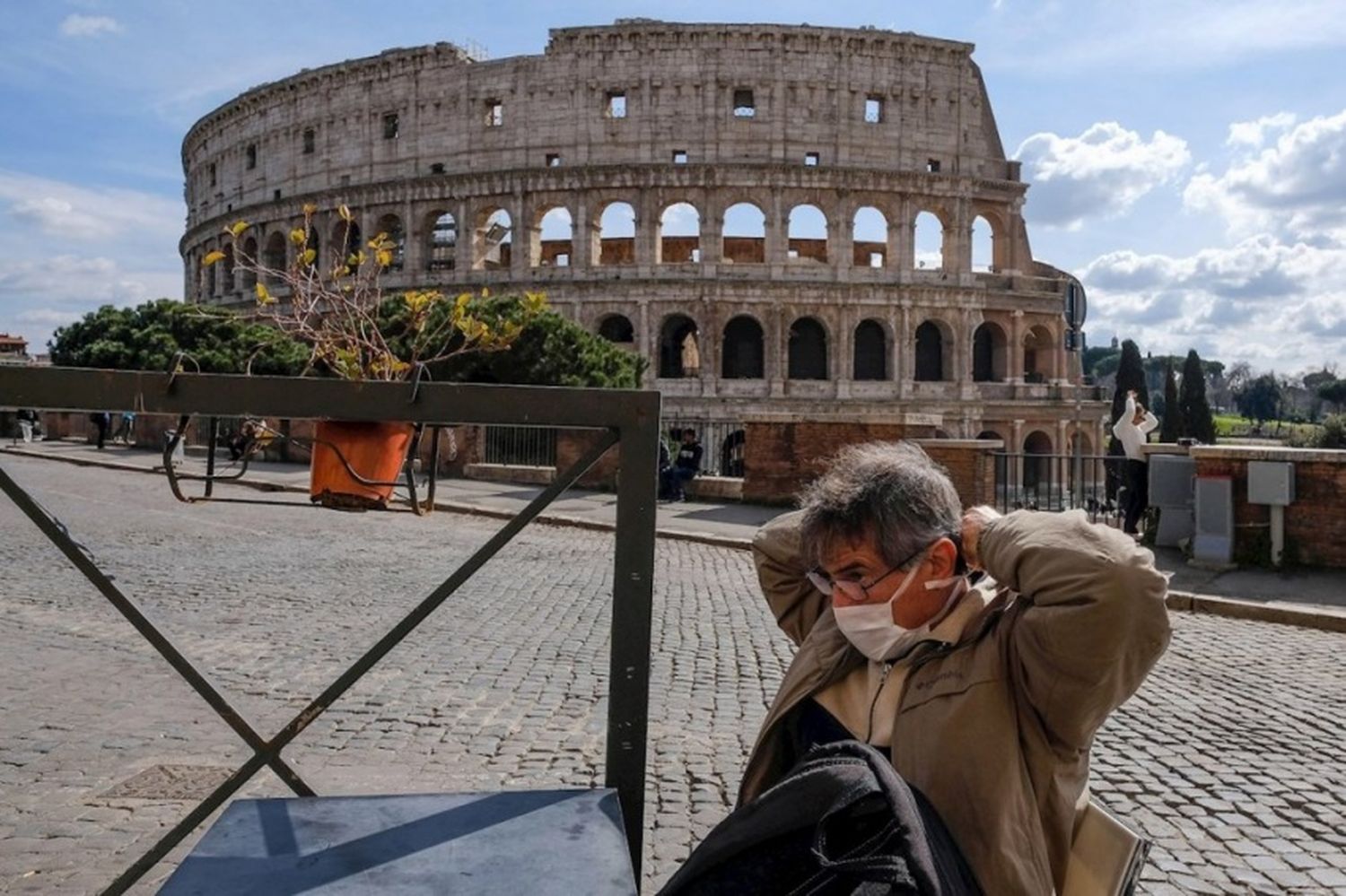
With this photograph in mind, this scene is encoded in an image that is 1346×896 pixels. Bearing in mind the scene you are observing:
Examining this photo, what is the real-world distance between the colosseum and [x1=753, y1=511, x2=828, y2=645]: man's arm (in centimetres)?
3386

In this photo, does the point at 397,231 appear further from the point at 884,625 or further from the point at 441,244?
the point at 884,625

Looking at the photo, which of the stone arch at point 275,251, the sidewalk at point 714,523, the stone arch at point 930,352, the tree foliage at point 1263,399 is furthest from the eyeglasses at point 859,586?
the tree foliage at point 1263,399

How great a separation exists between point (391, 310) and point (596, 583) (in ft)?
62.9

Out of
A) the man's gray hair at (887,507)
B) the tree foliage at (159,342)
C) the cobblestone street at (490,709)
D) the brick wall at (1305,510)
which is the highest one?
the tree foliage at (159,342)

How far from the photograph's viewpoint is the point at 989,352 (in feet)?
136

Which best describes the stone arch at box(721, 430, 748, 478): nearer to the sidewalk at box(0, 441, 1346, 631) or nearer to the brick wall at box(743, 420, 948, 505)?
the brick wall at box(743, 420, 948, 505)

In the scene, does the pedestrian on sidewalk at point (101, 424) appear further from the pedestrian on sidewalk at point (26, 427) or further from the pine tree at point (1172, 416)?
the pine tree at point (1172, 416)

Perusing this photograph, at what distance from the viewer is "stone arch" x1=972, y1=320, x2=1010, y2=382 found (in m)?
40.5

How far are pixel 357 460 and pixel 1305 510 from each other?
10.9m

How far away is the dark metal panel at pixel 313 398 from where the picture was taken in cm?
197

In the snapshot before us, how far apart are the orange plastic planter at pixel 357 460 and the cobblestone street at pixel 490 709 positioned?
54 cm

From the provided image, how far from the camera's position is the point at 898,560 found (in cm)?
185

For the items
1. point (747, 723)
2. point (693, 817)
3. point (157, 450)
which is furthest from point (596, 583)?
point (157, 450)

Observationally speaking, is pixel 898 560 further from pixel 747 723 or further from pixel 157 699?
pixel 157 699
